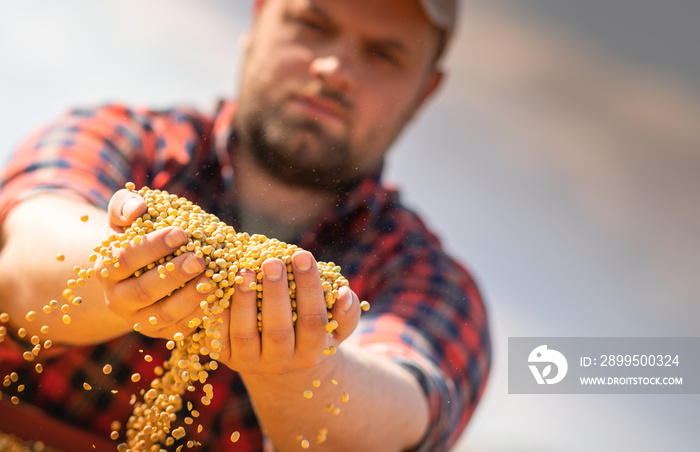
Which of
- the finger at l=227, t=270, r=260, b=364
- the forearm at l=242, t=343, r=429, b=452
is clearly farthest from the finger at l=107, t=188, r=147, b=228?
the forearm at l=242, t=343, r=429, b=452

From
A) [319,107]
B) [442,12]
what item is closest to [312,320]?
[319,107]

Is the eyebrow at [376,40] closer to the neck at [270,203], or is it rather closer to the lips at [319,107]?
the lips at [319,107]

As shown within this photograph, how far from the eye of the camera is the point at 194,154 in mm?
1097

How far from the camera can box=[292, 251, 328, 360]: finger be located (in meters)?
0.57

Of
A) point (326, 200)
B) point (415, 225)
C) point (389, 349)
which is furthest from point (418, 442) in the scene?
point (415, 225)

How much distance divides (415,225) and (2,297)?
801 millimetres

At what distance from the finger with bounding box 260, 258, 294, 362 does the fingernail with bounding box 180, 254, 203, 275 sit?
6 centimetres

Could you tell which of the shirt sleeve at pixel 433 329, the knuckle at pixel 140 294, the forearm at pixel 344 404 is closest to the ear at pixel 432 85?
the shirt sleeve at pixel 433 329

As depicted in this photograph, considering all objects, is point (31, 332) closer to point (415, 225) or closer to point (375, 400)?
point (375, 400)

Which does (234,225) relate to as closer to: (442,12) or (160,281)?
(160,281)

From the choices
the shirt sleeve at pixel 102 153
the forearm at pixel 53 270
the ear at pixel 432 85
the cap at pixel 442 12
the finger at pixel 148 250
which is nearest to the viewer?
the finger at pixel 148 250

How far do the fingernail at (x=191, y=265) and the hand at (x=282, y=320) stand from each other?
1.8 inches

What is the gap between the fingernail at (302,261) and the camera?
0.56m

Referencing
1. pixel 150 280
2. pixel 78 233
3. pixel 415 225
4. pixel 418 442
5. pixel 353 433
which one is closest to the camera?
pixel 150 280
